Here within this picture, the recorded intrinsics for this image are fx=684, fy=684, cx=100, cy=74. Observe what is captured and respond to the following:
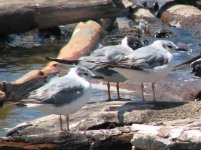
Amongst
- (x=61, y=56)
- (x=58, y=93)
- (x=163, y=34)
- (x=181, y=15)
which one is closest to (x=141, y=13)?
(x=181, y=15)

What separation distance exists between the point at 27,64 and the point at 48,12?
1452 millimetres

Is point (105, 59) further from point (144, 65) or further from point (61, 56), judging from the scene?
point (61, 56)

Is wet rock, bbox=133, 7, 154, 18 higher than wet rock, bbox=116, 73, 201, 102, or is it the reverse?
wet rock, bbox=133, 7, 154, 18

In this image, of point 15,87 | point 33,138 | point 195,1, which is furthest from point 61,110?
point 195,1

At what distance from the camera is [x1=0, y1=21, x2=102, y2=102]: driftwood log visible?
9562 millimetres

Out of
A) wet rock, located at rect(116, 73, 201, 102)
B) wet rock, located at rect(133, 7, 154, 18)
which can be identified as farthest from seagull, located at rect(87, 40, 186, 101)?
wet rock, located at rect(133, 7, 154, 18)

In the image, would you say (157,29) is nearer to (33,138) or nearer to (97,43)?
(97,43)

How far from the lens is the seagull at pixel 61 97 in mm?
6711

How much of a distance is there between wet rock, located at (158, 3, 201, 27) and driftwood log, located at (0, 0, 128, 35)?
1.41 metres

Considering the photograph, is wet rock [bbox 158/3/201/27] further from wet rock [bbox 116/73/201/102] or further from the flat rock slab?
the flat rock slab

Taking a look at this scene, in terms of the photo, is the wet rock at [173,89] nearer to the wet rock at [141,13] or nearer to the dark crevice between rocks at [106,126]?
the dark crevice between rocks at [106,126]

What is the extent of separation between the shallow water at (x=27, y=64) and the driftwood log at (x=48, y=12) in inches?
20.2

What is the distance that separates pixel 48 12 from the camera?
1327 centimetres

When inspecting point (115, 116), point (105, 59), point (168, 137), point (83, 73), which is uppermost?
point (105, 59)
